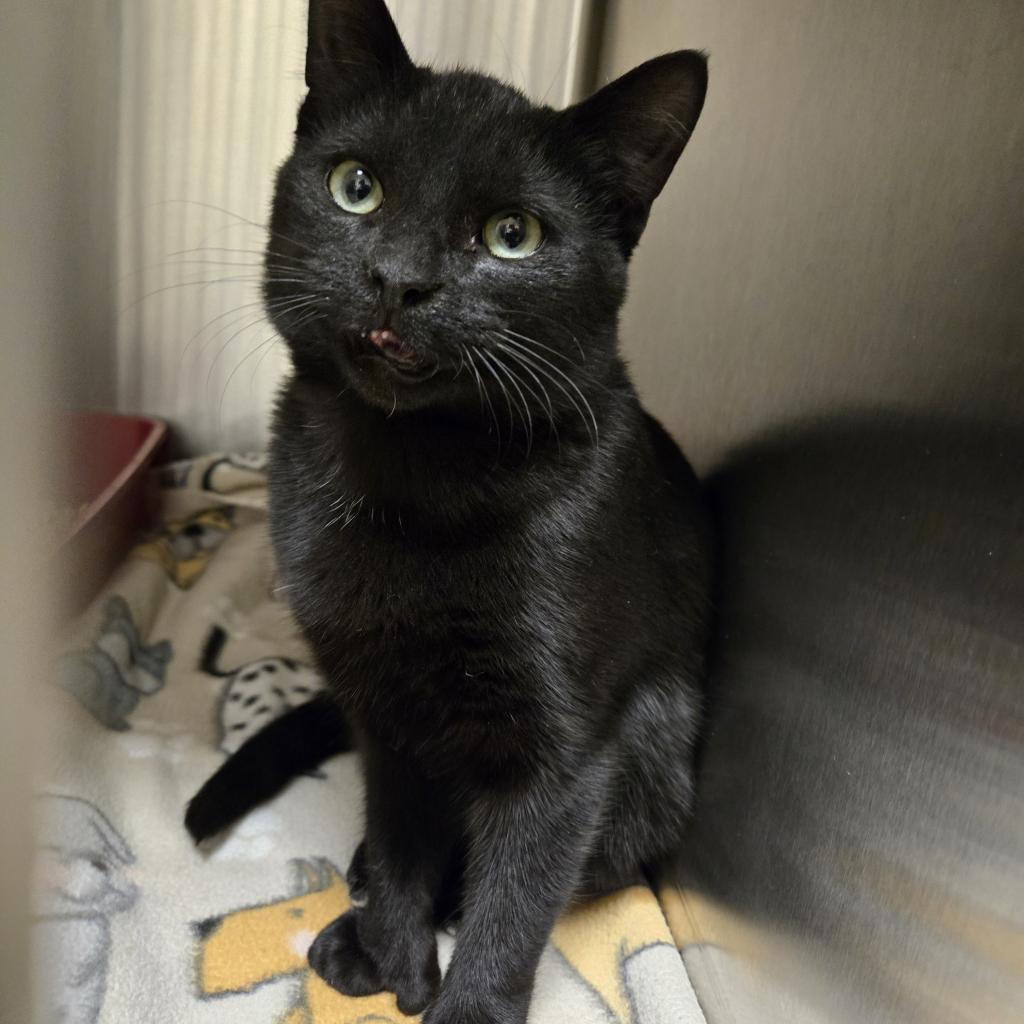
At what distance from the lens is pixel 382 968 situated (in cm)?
84

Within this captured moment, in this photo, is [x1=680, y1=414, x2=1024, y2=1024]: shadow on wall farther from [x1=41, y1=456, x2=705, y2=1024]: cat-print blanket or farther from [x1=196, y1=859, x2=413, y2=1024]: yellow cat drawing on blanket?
[x1=196, y1=859, x2=413, y2=1024]: yellow cat drawing on blanket

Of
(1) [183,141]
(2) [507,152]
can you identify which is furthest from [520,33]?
(2) [507,152]

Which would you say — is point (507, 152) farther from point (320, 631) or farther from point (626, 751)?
point (626, 751)

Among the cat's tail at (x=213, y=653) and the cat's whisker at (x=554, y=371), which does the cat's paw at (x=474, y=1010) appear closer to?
the cat's whisker at (x=554, y=371)

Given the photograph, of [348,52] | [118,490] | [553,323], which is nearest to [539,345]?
[553,323]

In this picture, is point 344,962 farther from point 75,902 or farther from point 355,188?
point 355,188

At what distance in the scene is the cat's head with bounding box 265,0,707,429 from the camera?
62 cm

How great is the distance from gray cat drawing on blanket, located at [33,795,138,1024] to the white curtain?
0.66 meters

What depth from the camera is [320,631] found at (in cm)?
78

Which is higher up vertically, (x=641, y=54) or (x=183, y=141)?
(x=641, y=54)

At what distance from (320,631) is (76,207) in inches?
17.6

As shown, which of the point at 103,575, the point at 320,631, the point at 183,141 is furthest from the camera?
the point at 183,141

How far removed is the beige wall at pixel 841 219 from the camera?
1.81 ft

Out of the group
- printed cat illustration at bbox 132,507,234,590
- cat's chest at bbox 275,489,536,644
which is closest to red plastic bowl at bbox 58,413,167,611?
printed cat illustration at bbox 132,507,234,590
